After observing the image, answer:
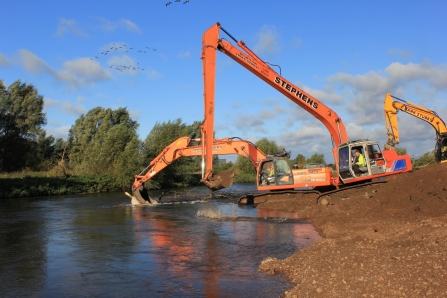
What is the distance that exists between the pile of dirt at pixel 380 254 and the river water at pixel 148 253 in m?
0.69

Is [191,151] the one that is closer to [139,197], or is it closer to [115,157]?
[139,197]

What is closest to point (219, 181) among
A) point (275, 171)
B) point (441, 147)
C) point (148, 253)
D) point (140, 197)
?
point (275, 171)

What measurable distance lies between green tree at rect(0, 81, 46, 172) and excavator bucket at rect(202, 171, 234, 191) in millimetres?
35336

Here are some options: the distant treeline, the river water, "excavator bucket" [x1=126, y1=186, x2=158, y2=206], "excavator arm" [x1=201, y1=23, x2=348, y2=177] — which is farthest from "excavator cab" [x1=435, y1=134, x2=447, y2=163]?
"excavator bucket" [x1=126, y1=186, x2=158, y2=206]

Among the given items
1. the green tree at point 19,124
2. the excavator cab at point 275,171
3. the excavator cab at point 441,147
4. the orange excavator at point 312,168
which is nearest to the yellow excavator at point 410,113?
the excavator cab at point 441,147

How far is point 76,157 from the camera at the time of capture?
55.3m

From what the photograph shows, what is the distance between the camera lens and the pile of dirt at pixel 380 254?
5.86m

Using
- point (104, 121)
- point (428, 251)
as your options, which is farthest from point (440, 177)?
point (104, 121)

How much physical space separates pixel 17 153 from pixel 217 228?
4011 centimetres

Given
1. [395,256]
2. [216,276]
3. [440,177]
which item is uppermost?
[440,177]

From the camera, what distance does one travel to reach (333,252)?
809cm

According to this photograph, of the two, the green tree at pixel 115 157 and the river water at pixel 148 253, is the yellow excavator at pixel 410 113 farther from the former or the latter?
the green tree at pixel 115 157

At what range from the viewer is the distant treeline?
36.0m

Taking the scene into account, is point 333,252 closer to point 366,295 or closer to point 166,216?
point 366,295
